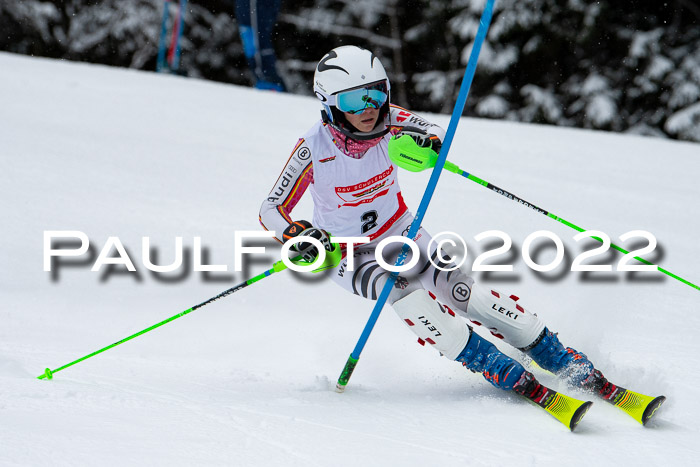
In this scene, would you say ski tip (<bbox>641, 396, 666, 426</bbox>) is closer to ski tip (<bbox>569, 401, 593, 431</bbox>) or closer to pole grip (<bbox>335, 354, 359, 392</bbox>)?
ski tip (<bbox>569, 401, 593, 431</bbox>)

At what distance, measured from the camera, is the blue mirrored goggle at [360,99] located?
9.25ft

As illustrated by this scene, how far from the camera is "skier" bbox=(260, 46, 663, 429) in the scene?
275cm

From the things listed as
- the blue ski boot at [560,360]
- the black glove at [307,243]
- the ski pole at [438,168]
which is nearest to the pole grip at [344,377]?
the ski pole at [438,168]

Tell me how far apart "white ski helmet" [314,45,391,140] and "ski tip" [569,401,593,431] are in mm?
1257

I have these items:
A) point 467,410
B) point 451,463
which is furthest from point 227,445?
point 467,410

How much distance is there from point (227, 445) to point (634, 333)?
2.19 m

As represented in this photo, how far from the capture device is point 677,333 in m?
3.46

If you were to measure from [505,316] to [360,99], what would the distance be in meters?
1.02

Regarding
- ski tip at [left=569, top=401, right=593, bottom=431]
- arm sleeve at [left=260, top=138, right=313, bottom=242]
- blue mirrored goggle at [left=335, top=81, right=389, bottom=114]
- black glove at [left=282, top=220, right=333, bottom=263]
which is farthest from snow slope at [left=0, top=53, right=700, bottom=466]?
blue mirrored goggle at [left=335, top=81, right=389, bottom=114]

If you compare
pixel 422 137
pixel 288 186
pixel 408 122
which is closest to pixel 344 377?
pixel 288 186

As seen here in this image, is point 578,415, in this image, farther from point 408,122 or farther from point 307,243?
point 408,122

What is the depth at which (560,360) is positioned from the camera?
288 cm

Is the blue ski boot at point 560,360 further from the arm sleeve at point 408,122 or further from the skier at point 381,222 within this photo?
the arm sleeve at point 408,122

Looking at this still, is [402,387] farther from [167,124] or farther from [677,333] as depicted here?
[167,124]
